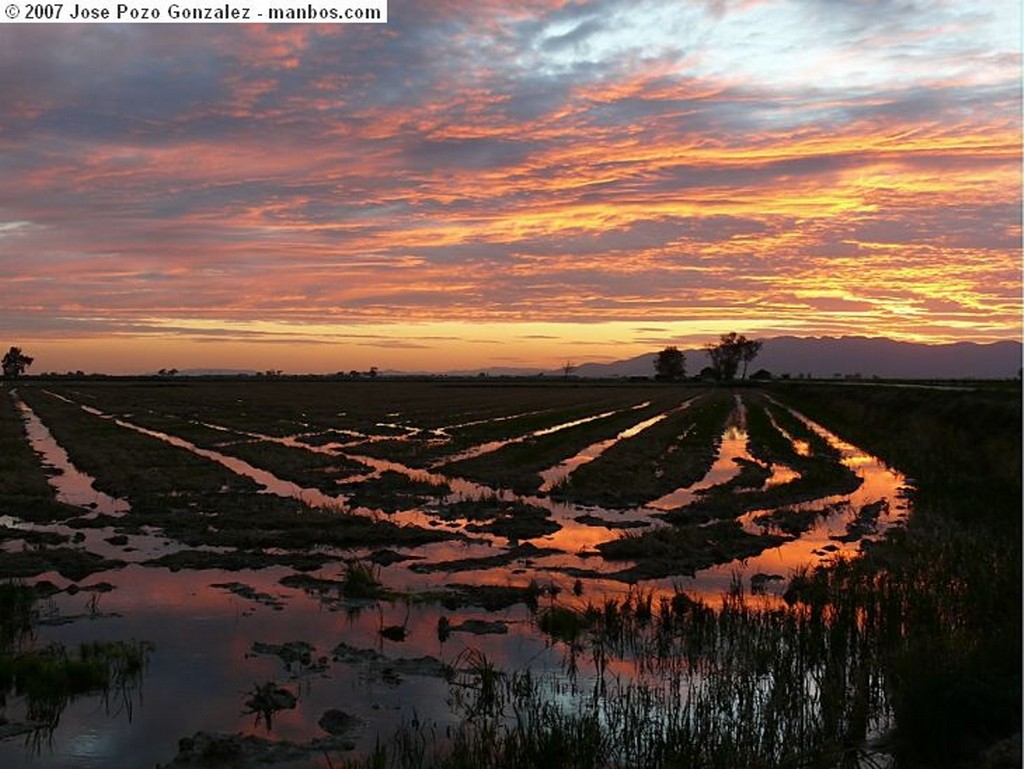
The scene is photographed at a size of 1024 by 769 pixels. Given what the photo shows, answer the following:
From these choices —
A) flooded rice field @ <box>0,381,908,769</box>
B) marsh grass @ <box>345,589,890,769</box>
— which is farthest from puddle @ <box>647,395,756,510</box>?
marsh grass @ <box>345,589,890,769</box>

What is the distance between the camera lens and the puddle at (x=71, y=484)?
2211 cm

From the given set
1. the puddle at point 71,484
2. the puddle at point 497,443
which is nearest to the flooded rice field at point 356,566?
the puddle at point 71,484

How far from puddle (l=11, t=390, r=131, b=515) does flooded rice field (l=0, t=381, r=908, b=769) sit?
0.16 meters

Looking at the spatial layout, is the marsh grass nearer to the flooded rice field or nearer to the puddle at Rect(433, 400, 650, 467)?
the flooded rice field

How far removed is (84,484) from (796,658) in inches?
884

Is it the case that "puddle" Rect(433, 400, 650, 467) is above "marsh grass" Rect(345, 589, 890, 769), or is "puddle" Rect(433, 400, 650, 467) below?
above

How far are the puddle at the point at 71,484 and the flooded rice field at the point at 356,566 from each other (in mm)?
158

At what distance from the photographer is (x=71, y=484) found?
25953 millimetres

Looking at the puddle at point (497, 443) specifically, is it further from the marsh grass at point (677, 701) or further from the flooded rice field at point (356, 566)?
the marsh grass at point (677, 701)

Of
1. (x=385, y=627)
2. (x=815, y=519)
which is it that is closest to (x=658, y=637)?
(x=385, y=627)

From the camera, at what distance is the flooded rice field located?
9242mm

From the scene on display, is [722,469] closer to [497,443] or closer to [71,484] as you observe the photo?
[497,443]

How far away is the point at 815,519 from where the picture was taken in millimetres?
21281

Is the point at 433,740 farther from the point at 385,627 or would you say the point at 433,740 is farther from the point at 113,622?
the point at 113,622
